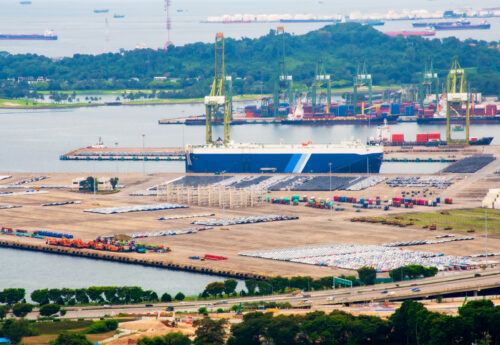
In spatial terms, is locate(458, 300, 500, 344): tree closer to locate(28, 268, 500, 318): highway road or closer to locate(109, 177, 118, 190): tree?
locate(28, 268, 500, 318): highway road

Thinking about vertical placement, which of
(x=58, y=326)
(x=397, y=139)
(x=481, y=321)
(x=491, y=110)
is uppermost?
(x=491, y=110)

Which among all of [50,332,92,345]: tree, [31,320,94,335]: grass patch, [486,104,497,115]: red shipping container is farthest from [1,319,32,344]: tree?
[486,104,497,115]: red shipping container

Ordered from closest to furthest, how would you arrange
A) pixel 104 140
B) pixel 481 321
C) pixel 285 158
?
pixel 481 321, pixel 285 158, pixel 104 140

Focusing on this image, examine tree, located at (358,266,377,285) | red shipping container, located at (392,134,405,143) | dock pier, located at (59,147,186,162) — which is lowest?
tree, located at (358,266,377,285)

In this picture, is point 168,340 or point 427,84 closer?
point 168,340

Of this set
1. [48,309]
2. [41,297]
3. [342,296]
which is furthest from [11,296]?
[342,296]

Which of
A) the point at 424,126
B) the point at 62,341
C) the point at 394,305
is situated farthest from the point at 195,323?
the point at 424,126

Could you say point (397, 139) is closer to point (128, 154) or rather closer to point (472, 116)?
point (128, 154)
